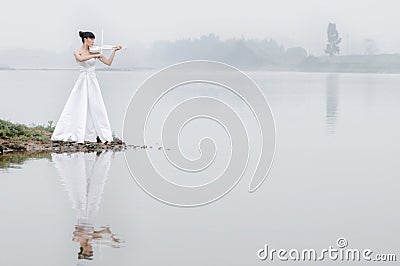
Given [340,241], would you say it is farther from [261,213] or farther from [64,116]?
[64,116]

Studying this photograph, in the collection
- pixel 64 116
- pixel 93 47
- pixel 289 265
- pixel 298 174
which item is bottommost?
pixel 289 265

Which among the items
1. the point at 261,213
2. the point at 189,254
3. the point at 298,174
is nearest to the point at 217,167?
the point at 298,174

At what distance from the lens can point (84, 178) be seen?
1499 cm

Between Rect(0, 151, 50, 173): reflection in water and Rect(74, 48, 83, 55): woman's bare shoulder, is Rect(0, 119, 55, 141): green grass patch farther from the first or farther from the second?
Rect(74, 48, 83, 55): woman's bare shoulder

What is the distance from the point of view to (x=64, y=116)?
18797mm

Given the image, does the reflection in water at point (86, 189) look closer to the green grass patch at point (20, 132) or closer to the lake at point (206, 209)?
the lake at point (206, 209)

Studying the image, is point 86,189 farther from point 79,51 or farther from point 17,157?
point 79,51

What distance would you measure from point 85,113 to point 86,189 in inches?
193

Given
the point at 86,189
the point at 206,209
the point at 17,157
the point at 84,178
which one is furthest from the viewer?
the point at 17,157

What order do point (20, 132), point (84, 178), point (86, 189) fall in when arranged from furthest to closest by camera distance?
point (20, 132)
point (84, 178)
point (86, 189)

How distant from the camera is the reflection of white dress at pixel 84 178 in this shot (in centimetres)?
1269

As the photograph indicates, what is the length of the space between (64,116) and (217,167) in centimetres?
410

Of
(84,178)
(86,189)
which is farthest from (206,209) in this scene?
(84,178)

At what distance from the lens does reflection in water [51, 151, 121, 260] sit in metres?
10.9
